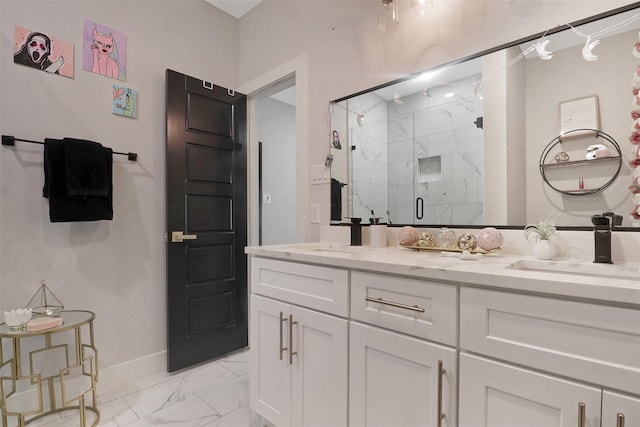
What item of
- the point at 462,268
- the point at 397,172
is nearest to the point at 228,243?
the point at 397,172

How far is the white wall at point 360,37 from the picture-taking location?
1.30 metres

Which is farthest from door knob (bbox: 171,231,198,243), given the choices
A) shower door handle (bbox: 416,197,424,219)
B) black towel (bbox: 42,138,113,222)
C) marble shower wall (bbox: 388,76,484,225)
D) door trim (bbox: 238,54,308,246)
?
shower door handle (bbox: 416,197,424,219)

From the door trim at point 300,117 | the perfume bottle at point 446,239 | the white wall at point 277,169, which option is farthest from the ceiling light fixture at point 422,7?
the white wall at point 277,169

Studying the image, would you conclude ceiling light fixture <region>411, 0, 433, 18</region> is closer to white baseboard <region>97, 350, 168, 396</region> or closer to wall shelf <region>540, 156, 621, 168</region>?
wall shelf <region>540, 156, 621, 168</region>

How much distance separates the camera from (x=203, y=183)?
230 centimetres

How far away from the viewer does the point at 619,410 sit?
678 millimetres

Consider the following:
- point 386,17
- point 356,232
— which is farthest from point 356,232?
point 386,17

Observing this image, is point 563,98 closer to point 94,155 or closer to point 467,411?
point 467,411

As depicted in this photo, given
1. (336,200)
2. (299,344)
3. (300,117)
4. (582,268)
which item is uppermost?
(300,117)

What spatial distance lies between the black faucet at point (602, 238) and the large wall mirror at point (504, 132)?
0.37 feet

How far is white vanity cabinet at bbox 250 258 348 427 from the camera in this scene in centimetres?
119

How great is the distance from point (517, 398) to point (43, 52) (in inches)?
104

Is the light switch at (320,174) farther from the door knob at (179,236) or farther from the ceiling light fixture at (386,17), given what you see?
the door knob at (179,236)

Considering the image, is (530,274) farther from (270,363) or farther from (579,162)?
(270,363)
